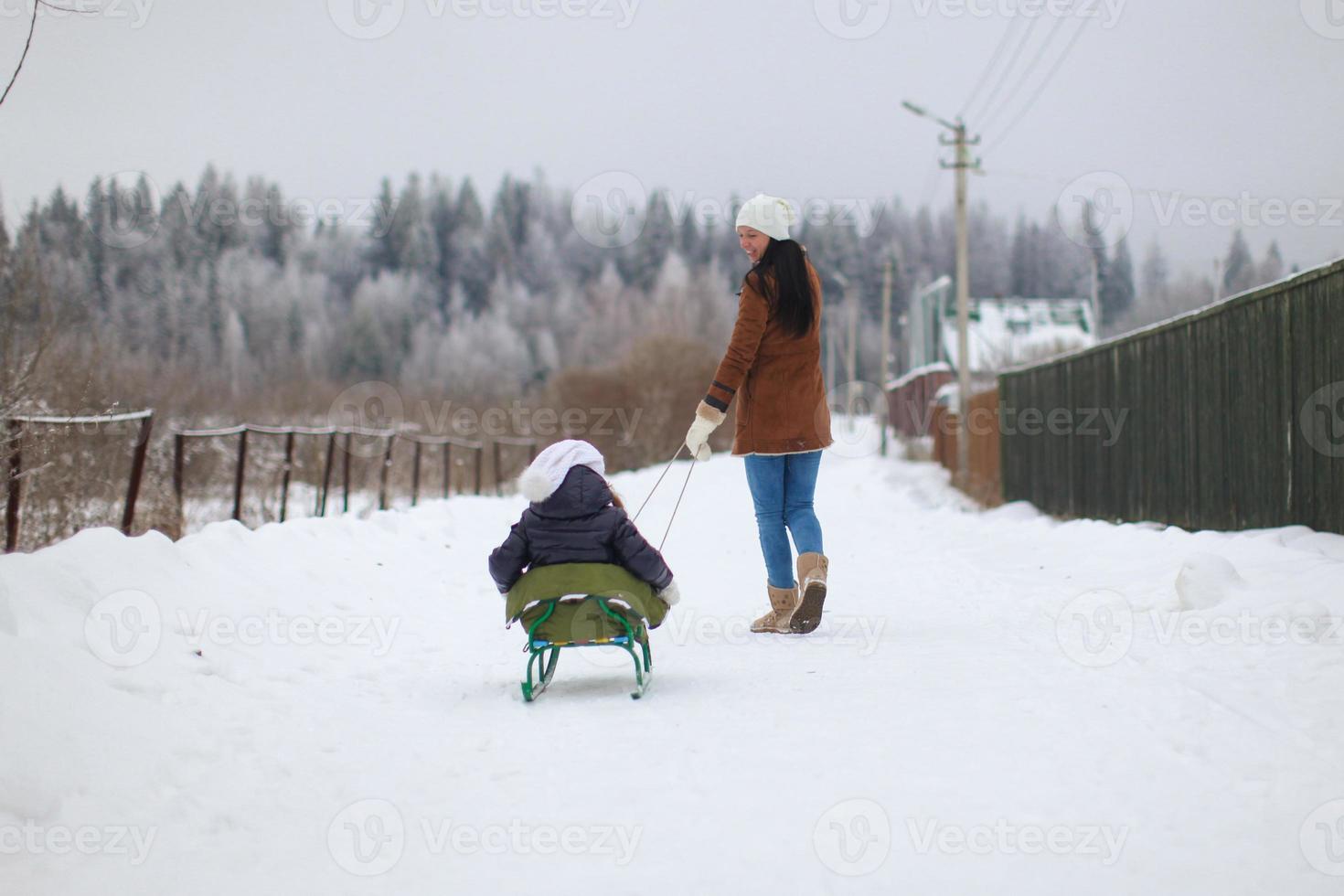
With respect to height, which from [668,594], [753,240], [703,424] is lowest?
[668,594]

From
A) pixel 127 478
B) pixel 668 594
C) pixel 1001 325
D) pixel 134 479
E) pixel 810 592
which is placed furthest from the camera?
pixel 1001 325

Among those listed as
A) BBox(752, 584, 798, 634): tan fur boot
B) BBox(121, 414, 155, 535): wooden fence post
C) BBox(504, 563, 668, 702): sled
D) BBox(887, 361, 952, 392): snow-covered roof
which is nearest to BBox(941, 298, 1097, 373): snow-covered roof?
BBox(887, 361, 952, 392): snow-covered roof

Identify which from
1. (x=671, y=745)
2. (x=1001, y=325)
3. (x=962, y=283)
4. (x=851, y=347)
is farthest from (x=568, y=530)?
(x=1001, y=325)

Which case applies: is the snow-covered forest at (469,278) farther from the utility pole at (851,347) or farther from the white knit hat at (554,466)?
the white knit hat at (554,466)

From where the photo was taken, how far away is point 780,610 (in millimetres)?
5973

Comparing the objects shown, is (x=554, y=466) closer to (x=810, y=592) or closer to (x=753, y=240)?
(x=810, y=592)

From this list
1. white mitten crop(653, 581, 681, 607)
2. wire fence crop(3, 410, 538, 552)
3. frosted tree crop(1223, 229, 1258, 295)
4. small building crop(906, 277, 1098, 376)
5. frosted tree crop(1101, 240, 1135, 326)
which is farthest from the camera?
frosted tree crop(1101, 240, 1135, 326)

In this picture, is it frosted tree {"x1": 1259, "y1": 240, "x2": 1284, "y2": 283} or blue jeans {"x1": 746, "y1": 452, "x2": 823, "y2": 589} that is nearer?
blue jeans {"x1": 746, "y1": 452, "x2": 823, "y2": 589}

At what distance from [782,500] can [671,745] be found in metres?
2.46

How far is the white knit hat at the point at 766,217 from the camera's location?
588cm

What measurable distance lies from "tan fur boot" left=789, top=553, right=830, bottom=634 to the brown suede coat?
589 millimetres

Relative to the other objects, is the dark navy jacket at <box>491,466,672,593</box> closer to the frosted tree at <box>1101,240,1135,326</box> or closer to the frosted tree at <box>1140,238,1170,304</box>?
the frosted tree at <box>1101,240,1135,326</box>

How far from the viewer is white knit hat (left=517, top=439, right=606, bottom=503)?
15.1 ft

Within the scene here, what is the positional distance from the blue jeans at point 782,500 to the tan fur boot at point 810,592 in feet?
0.36
